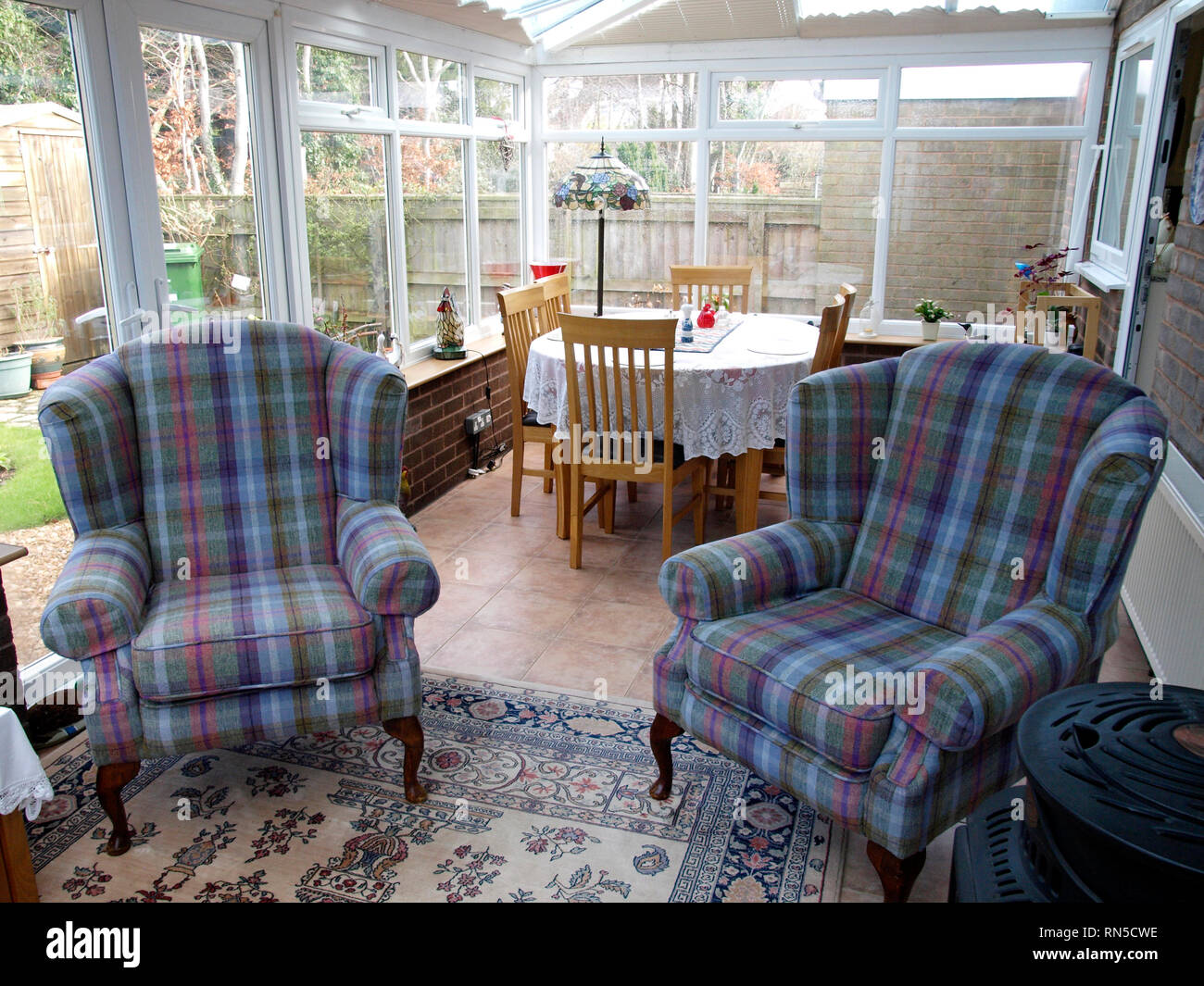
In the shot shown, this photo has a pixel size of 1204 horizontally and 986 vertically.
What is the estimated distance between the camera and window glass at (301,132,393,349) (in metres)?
4.04

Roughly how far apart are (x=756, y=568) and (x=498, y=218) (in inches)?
157

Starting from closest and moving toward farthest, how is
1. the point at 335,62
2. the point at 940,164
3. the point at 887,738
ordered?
the point at 887,738 → the point at 335,62 → the point at 940,164

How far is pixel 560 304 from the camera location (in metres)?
4.99

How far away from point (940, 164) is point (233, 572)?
4.46 m

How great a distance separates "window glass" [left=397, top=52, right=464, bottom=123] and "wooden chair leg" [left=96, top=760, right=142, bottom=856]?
335cm

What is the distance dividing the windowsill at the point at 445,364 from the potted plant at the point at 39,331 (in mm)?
1566

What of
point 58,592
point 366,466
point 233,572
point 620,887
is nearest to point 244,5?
point 366,466

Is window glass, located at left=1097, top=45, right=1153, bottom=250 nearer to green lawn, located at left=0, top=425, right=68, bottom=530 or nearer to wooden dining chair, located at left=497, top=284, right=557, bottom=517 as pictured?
wooden dining chair, located at left=497, top=284, right=557, bottom=517

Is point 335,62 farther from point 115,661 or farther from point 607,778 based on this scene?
point 607,778

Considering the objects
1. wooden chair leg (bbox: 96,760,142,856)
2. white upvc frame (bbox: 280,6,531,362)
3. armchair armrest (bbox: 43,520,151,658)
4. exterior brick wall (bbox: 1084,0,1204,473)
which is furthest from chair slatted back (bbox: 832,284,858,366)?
wooden chair leg (bbox: 96,760,142,856)

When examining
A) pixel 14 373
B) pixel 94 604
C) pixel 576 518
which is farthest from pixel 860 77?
pixel 94 604

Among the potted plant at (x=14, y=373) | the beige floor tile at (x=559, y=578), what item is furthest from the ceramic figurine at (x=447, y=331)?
the potted plant at (x=14, y=373)

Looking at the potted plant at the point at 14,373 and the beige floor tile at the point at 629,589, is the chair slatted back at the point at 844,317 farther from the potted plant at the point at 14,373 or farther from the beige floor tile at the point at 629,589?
the potted plant at the point at 14,373

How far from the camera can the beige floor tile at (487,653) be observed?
10.2 feet
